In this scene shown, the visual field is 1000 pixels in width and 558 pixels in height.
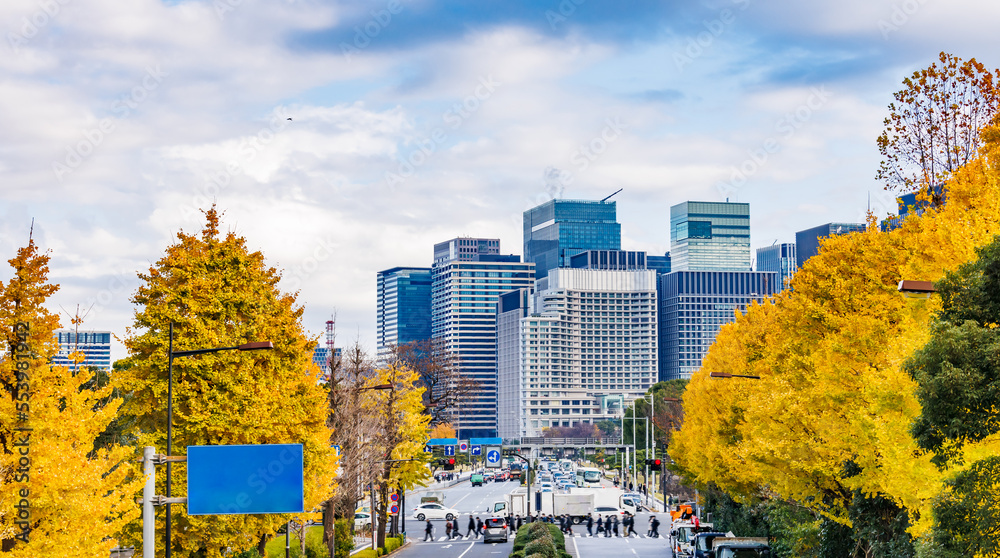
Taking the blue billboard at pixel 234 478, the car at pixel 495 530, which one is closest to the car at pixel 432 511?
the car at pixel 495 530

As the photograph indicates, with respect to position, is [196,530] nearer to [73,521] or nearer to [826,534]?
[73,521]

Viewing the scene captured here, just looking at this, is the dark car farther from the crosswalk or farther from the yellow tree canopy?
the crosswalk

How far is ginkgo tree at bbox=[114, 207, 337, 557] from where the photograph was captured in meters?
32.1

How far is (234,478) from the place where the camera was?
24.2 meters

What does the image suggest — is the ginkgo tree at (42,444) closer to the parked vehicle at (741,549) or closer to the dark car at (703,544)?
the parked vehicle at (741,549)

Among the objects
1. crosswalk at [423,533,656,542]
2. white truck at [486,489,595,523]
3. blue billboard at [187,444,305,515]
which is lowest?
crosswalk at [423,533,656,542]

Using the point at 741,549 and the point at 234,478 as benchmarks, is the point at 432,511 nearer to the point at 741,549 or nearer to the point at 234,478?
the point at 741,549

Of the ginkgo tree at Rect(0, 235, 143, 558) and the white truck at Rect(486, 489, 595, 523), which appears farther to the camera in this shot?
the white truck at Rect(486, 489, 595, 523)

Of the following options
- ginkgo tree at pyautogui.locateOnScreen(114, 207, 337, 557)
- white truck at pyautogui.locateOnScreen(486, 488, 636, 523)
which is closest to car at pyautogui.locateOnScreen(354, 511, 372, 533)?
white truck at pyautogui.locateOnScreen(486, 488, 636, 523)

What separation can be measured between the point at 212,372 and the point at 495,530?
4128cm

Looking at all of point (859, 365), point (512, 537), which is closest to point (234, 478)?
point (859, 365)

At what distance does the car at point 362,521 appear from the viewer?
79500 millimetres

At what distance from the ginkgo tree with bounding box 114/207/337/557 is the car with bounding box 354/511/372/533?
4517cm

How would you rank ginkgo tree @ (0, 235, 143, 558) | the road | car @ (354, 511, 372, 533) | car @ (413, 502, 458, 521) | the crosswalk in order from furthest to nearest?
car @ (413, 502, 458, 521) → car @ (354, 511, 372, 533) → the crosswalk → the road → ginkgo tree @ (0, 235, 143, 558)
